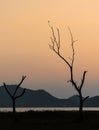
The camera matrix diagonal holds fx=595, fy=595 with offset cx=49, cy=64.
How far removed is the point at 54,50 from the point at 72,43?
6.67ft
